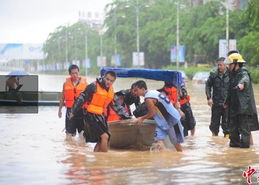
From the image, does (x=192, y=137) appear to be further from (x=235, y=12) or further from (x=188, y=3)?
(x=188, y=3)

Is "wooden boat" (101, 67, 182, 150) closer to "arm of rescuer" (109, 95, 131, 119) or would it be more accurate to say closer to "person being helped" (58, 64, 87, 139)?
"arm of rescuer" (109, 95, 131, 119)

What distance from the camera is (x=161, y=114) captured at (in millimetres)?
11781

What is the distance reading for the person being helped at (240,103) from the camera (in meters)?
12.4

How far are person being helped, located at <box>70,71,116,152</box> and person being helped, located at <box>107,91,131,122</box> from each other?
91 cm

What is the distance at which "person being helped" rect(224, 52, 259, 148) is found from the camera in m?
12.4

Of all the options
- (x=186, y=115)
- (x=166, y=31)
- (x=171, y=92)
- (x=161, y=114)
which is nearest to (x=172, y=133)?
(x=161, y=114)

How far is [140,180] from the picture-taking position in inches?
358

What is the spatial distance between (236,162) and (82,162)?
2231 mm

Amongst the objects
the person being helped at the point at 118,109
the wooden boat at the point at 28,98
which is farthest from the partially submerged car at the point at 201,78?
the person being helped at the point at 118,109

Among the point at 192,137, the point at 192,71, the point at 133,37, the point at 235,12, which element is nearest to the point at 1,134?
the point at 192,137

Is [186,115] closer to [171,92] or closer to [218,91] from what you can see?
[218,91]

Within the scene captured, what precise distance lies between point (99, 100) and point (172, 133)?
1.25 meters

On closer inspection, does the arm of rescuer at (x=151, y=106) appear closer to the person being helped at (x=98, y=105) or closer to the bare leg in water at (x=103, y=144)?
the person being helped at (x=98, y=105)

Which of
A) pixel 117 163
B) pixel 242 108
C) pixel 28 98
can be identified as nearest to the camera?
pixel 117 163
